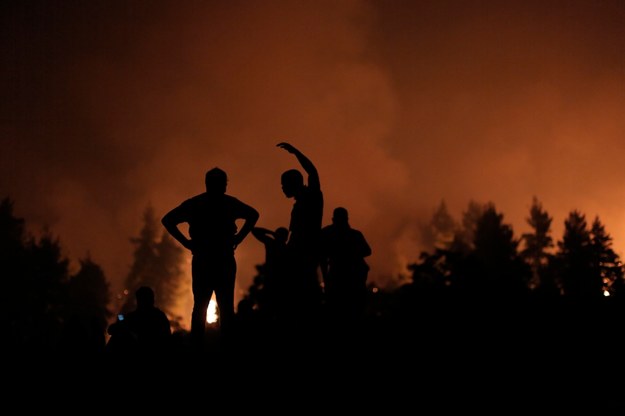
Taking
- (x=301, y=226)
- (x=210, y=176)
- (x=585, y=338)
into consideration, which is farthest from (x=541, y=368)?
(x=210, y=176)

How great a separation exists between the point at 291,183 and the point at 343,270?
2.08 meters

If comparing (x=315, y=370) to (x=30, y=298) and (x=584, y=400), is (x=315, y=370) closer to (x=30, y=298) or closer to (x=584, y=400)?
(x=584, y=400)

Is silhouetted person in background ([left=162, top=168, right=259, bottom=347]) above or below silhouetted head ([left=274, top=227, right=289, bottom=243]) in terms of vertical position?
below

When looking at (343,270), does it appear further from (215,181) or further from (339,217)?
(215,181)

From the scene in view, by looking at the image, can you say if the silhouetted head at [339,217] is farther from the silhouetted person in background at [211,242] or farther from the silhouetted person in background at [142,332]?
the silhouetted person in background at [142,332]

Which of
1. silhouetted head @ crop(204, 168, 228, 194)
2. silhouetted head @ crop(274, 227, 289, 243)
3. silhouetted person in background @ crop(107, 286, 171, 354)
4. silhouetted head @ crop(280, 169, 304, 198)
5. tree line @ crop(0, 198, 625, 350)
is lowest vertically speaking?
silhouetted person in background @ crop(107, 286, 171, 354)

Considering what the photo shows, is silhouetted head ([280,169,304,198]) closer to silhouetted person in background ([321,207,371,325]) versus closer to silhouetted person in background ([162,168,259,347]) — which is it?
silhouetted person in background ([162,168,259,347])

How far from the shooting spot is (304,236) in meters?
7.93

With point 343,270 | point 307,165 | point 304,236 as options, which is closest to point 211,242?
point 304,236

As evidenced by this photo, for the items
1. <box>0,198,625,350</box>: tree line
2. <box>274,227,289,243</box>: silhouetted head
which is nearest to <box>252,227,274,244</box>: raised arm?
<box>274,227,289,243</box>: silhouetted head

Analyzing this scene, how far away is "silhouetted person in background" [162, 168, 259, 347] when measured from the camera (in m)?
6.98

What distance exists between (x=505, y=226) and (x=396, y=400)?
5421 centimetres

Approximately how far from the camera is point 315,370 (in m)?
6.61

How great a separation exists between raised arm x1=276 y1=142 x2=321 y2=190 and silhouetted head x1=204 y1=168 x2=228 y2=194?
1.25m
